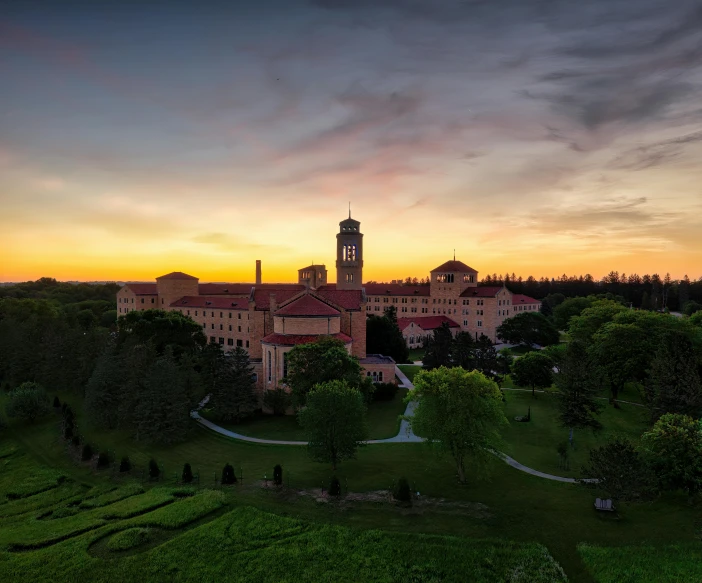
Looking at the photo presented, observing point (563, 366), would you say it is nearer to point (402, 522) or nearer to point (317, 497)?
point (402, 522)

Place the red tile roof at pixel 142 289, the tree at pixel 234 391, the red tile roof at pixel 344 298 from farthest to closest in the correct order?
the red tile roof at pixel 142 289, the red tile roof at pixel 344 298, the tree at pixel 234 391

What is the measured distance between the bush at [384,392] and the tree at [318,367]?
1117cm

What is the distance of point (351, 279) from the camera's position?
76438mm

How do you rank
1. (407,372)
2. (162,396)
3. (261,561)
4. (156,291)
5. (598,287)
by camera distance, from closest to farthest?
(261,561)
(162,396)
(407,372)
(156,291)
(598,287)

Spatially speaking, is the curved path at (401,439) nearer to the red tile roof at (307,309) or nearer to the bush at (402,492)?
the bush at (402,492)

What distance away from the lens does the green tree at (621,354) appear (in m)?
46.7

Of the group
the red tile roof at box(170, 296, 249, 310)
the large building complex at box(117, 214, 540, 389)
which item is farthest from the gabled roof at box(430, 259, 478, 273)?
the red tile roof at box(170, 296, 249, 310)

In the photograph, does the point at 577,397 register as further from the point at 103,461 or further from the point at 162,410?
the point at 103,461

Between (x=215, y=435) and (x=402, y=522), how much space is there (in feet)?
74.2

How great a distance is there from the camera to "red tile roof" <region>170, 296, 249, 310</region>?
84.7 meters

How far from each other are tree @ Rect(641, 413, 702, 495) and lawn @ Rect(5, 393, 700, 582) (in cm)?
158

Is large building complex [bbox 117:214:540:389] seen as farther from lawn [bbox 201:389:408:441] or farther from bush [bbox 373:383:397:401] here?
lawn [bbox 201:389:408:441]

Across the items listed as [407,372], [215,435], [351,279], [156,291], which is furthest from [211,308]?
[215,435]

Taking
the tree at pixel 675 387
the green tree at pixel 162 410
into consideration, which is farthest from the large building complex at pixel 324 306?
the tree at pixel 675 387
